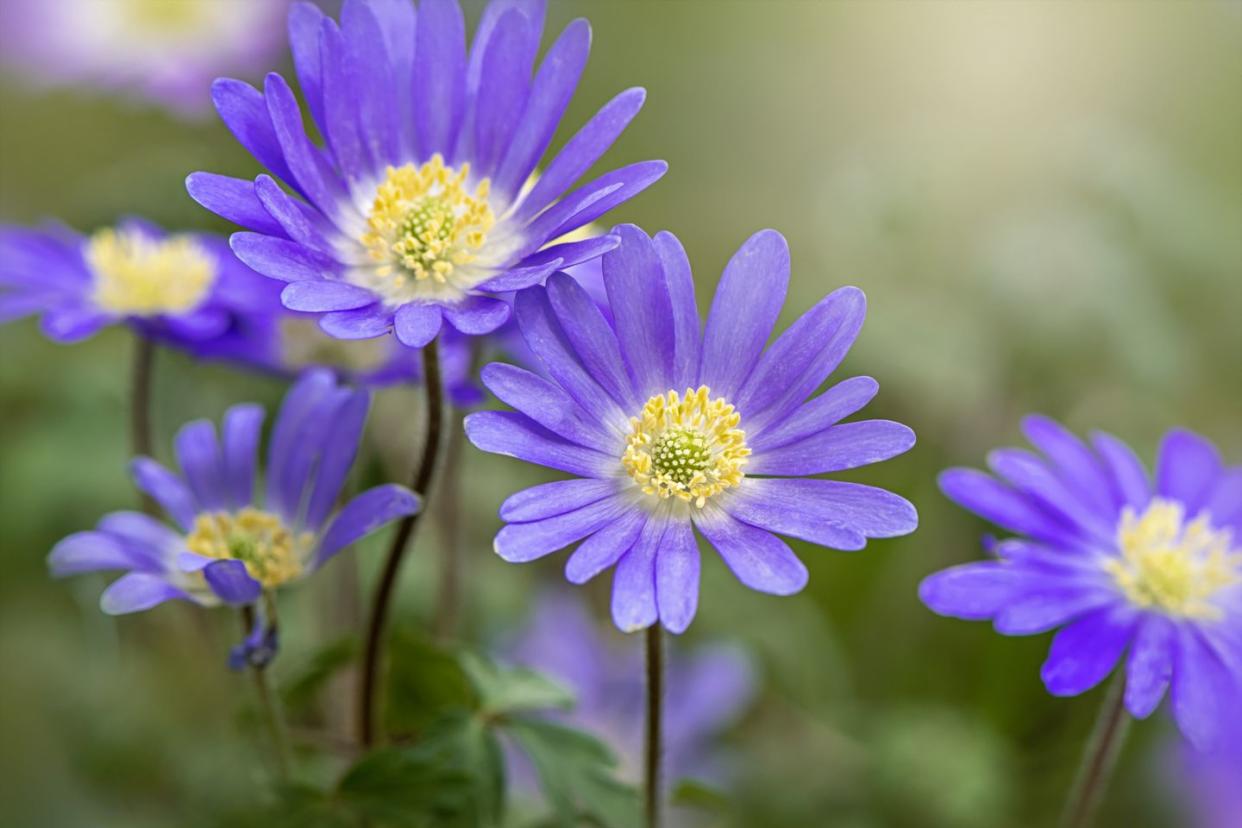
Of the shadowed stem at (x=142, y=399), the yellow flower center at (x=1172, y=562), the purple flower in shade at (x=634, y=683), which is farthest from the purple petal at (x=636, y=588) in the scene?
the purple flower in shade at (x=634, y=683)

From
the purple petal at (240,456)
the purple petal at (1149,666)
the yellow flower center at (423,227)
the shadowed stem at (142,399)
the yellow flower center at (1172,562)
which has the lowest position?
the purple petal at (1149,666)

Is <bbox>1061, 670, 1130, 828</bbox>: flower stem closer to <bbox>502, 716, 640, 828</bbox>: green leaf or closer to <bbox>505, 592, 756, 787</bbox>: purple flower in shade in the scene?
<bbox>502, 716, 640, 828</bbox>: green leaf

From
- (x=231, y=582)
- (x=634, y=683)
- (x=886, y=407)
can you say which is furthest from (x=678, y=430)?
(x=886, y=407)

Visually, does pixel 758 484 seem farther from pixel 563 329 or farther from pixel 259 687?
pixel 259 687

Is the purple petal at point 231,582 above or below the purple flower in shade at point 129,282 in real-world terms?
below

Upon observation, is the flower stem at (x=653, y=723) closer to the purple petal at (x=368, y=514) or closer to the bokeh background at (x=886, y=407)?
the purple petal at (x=368, y=514)

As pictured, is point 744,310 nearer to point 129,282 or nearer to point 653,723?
point 653,723

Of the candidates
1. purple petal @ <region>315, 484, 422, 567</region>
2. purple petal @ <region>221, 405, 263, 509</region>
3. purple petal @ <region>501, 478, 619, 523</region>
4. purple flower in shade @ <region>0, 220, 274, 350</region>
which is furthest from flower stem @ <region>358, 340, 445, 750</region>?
purple flower in shade @ <region>0, 220, 274, 350</region>
